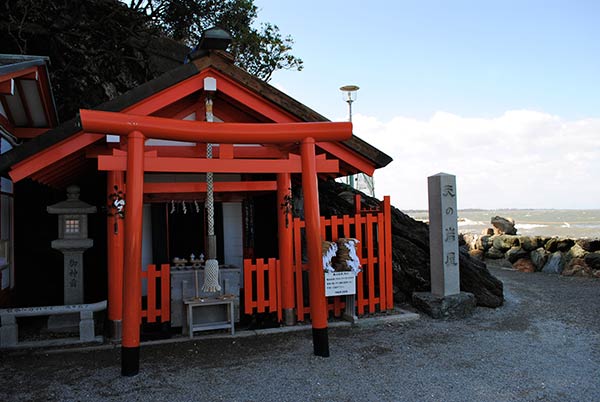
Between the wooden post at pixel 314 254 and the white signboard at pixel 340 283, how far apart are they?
1116 mm

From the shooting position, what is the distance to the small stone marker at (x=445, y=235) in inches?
305

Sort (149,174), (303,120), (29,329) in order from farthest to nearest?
(149,174) < (29,329) < (303,120)

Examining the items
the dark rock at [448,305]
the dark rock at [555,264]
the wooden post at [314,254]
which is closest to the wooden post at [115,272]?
the wooden post at [314,254]

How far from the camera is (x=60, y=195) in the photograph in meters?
9.41

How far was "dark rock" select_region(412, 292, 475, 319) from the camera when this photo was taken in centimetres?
754

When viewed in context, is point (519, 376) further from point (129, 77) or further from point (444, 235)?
point (129, 77)

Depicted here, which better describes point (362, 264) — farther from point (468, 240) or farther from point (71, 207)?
point (468, 240)

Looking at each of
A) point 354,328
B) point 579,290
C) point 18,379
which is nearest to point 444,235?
point 354,328

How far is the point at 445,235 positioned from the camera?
782 cm

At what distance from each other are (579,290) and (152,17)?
12.7 meters

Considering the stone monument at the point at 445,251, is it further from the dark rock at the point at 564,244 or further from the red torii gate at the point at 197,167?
the dark rock at the point at 564,244

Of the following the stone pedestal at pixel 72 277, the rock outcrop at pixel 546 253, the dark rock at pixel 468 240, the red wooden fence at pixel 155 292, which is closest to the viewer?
the red wooden fence at pixel 155 292

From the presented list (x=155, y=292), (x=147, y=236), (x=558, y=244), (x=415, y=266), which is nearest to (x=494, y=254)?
(x=558, y=244)

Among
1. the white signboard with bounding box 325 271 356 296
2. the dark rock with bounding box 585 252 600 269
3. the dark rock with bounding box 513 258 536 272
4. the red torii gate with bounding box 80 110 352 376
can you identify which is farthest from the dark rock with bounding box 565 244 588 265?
the red torii gate with bounding box 80 110 352 376
